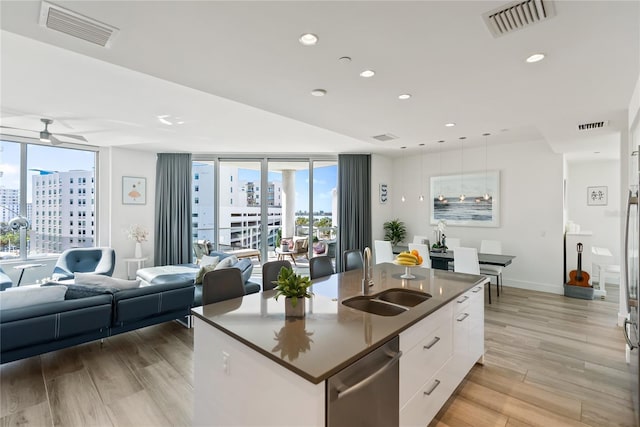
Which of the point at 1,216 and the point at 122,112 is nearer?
the point at 122,112

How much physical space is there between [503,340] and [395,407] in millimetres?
2536

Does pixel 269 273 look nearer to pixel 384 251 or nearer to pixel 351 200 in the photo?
pixel 384 251

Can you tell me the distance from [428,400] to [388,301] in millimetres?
680

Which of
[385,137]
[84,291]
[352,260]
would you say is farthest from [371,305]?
[385,137]

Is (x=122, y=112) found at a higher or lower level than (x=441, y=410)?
higher

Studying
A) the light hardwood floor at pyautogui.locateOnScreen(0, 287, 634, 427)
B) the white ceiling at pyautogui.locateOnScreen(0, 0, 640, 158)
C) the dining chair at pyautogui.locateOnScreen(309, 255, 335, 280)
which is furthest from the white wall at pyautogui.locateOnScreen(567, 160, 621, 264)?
the dining chair at pyautogui.locateOnScreen(309, 255, 335, 280)

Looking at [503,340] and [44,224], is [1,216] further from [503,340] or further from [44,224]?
[503,340]

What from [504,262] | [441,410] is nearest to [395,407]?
[441,410]

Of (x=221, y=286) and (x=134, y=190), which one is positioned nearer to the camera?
(x=221, y=286)

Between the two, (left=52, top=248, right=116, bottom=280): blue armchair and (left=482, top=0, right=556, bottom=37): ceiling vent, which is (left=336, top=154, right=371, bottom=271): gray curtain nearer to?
(left=52, top=248, right=116, bottom=280): blue armchair

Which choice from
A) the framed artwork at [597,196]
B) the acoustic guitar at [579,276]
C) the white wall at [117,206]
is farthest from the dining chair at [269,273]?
the framed artwork at [597,196]

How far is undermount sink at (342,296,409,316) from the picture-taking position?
2.07 metres

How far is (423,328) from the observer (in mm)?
1810

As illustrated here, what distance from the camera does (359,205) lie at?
21.7 feet
